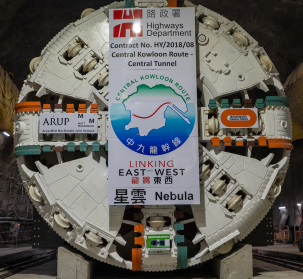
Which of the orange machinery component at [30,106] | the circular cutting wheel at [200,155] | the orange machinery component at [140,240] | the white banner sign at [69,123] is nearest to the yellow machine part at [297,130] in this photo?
the circular cutting wheel at [200,155]

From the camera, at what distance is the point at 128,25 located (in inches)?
337

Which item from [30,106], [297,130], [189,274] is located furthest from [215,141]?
[297,130]

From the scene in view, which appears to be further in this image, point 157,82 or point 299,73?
point 299,73

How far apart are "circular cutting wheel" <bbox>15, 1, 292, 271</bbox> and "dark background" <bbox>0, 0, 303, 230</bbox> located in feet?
16.7

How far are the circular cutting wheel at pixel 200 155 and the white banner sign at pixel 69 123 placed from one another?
15 centimetres

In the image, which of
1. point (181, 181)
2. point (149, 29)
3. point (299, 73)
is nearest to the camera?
point (181, 181)

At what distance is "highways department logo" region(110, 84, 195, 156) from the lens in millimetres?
8117

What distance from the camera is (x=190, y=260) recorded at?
822 cm

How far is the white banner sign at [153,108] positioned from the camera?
7980 millimetres

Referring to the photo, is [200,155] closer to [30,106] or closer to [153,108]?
[153,108]

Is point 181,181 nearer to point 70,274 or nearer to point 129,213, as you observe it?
point 129,213

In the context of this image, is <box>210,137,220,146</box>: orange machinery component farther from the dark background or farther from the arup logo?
the dark background

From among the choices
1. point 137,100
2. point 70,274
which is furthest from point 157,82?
point 70,274

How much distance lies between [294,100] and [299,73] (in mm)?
981
